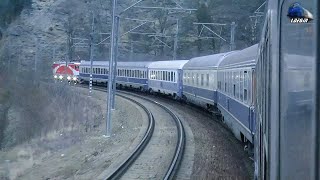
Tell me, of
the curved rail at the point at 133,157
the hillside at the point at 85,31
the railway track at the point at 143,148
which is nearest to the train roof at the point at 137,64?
the hillside at the point at 85,31

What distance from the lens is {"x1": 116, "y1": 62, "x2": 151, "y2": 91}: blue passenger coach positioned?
41.2m

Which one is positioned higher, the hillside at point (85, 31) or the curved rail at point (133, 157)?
the hillside at point (85, 31)

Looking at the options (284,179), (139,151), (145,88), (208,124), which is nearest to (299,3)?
(284,179)

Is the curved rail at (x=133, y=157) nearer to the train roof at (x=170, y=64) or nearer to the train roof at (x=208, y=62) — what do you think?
A: the train roof at (x=208, y=62)

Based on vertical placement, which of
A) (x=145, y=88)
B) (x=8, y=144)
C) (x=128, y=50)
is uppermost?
(x=128, y=50)

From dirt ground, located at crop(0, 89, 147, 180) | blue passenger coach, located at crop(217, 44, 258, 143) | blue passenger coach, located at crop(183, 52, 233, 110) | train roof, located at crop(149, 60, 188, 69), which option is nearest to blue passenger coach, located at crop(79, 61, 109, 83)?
train roof, located at crop(149, 60, 188, 69)

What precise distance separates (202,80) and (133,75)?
1933cm

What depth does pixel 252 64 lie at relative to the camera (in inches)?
424

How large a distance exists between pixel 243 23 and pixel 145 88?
29.2 m

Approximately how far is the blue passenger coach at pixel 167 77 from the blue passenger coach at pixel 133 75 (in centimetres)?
127

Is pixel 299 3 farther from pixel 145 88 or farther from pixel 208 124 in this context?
pixel 145 88

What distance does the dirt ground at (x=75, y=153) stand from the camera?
13.4m

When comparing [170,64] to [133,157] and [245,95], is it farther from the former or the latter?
[245,95]

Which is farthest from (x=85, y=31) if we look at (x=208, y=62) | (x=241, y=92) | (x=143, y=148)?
(x=241, y=92)
